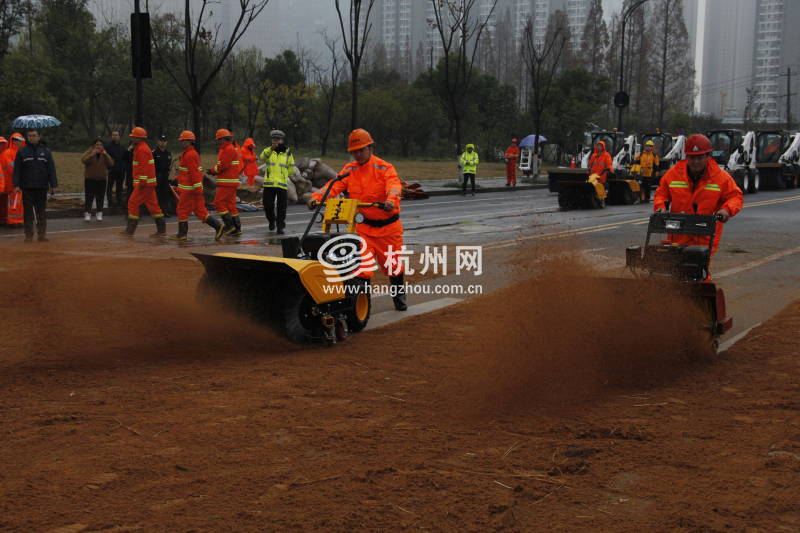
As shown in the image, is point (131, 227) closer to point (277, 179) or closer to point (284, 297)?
point (277, 179)

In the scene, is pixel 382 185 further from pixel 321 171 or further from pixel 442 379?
pixel 321 171

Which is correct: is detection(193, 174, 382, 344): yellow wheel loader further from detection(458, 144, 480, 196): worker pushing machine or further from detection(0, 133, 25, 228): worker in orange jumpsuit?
detection(458, 144, 480, 196): worker pushing machine

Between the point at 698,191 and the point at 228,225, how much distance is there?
9504 mm

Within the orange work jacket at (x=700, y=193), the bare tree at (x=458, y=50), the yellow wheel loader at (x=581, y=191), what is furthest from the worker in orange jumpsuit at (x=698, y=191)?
the bare tree at (x=458, y=50)

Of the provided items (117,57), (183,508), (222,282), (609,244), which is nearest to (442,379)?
(222,282)

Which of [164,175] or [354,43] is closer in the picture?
[164,175]

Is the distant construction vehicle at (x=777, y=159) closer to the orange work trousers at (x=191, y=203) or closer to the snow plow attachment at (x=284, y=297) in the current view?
the orange work trousers at (x=191, y=203)

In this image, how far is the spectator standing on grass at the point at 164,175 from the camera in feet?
59.8

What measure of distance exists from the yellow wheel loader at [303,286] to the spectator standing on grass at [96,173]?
37.7 feet

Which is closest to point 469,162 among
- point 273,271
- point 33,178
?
point 33,178

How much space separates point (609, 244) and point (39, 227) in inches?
380

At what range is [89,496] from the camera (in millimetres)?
3801

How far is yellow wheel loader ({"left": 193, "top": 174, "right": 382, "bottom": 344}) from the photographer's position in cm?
686

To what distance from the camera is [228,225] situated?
1504 centimetres
